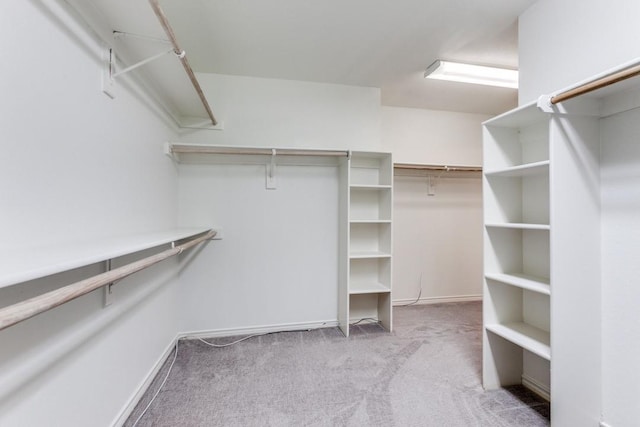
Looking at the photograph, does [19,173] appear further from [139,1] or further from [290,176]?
[290,176]

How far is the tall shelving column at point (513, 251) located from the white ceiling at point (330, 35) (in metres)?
0.83

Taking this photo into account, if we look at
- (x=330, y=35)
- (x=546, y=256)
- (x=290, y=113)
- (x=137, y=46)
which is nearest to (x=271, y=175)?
(x=290, y=113)

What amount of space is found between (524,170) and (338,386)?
1841mm

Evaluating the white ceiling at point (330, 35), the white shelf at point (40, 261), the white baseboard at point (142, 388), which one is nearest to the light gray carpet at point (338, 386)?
the white baseboard at point (142, 388)

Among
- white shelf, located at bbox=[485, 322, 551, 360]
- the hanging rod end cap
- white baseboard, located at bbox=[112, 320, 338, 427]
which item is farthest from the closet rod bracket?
white baseboard, located at bbox=[112, 320, 338, 427]

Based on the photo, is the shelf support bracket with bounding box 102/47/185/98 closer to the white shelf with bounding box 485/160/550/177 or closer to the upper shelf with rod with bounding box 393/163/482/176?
the white shelf with bounding box 485/160/550/177

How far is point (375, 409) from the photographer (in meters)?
1.74

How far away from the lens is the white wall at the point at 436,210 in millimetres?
3672

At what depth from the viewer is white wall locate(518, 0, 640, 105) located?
1427mm

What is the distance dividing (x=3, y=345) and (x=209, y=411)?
1.21 metres

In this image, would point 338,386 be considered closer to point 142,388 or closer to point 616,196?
point 142,388

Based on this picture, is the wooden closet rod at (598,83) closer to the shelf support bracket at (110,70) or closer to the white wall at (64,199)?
the shelf support bracket at (110,70)

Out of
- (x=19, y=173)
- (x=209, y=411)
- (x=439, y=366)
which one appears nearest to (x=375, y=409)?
(x=439, y=366)

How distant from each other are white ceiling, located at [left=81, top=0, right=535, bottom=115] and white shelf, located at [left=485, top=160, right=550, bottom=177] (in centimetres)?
111
